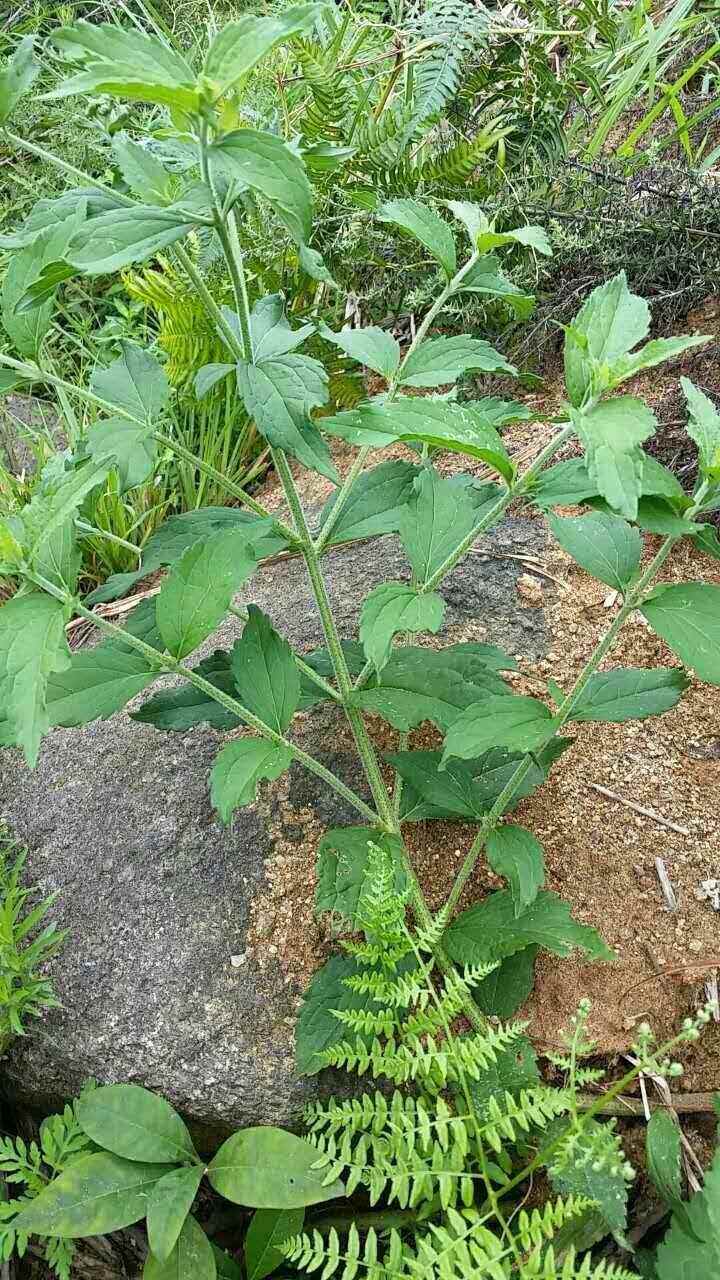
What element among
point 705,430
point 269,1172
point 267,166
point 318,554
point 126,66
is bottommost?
point 269,1172

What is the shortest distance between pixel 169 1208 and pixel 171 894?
508mm

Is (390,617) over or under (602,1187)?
over

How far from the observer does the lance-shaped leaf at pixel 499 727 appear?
121cm

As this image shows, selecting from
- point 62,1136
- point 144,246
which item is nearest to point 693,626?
point 144,246

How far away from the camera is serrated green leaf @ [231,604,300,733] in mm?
1406

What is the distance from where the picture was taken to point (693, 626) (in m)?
1.18

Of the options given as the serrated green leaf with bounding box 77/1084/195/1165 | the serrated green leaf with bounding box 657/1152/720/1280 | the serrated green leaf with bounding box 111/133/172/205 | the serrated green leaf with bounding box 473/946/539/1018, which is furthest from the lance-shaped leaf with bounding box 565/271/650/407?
the serrated green leaf with bounding box 77/1084/195/1165

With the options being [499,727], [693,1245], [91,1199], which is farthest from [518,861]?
[91,1199]

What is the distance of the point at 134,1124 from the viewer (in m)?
1.50

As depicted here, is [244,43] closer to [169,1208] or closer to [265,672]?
[265,672]

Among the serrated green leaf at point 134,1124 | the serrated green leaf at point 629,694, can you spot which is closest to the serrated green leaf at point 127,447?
the serrated green leaf at point 629,694

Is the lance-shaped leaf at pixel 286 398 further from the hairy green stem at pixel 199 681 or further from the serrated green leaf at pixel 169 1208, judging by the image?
the serrated green leaf at pixel 169 1208

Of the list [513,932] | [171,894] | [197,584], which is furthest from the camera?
[171,894]

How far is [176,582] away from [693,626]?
2.32 ft
